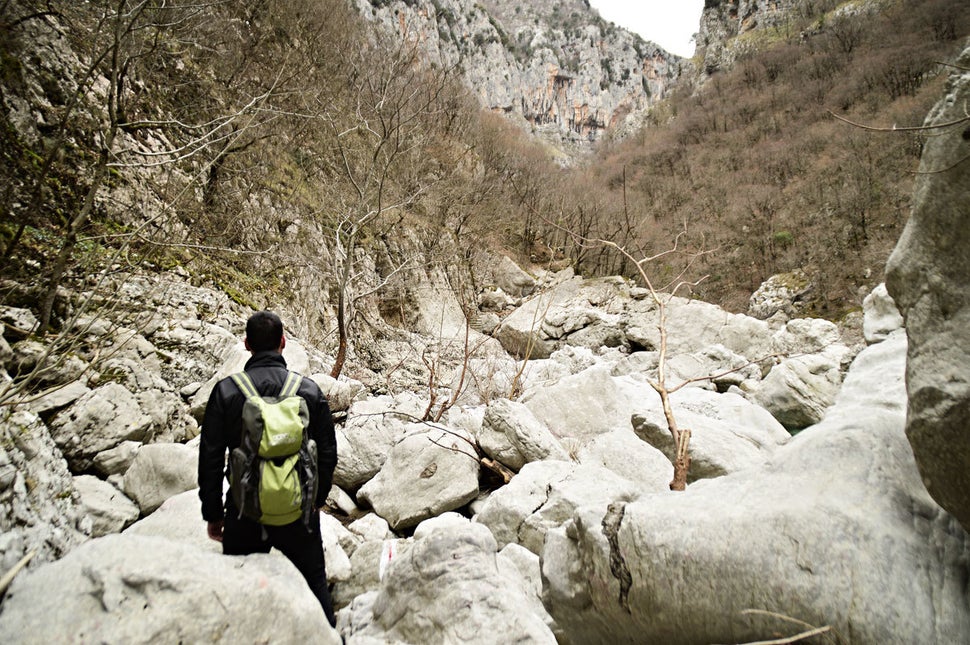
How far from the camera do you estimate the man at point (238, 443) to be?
1.81m

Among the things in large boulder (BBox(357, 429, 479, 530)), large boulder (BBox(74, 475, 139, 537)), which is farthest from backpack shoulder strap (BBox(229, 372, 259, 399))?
large boulder (BBox(357, 429, 479, 530))

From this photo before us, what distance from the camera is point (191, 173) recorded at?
21.4ft

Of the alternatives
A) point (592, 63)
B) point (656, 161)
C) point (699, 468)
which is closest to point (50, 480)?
point (699, 468)

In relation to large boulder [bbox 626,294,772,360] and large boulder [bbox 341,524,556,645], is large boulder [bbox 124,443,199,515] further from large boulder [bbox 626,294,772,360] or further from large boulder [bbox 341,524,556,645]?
large boulder [bbox 626,294,772,360]

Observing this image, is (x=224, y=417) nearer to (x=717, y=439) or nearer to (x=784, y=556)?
(x=784, y=556)

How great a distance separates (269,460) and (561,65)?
73.7 meters

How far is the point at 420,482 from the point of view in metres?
3.49

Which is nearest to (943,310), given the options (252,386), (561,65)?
(252,386)

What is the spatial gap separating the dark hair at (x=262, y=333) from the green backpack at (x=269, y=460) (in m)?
0.25

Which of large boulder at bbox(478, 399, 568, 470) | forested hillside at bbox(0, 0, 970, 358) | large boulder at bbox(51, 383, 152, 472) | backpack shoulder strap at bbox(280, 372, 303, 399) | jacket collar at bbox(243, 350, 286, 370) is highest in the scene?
forested hillside at bbox(0, 0, 970, 358)

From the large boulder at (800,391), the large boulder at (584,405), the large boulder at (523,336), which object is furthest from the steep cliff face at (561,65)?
the large boulder at (584,405)

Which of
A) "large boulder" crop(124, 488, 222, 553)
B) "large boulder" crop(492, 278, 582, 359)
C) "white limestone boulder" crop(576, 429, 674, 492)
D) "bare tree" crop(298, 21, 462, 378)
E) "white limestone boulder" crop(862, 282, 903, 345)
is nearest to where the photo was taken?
"large boulder" crop(124, 488, 222, 553)

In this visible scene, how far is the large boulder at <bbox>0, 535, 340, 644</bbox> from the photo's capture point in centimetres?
112

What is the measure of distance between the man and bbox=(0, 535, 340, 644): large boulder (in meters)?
0.44
